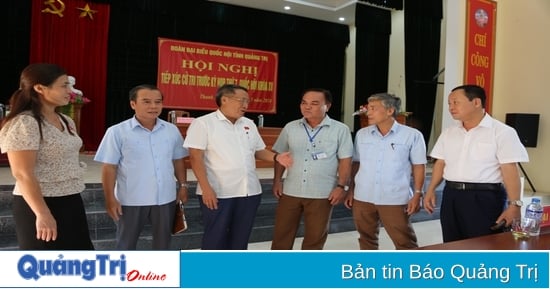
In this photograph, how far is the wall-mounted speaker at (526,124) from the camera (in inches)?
173

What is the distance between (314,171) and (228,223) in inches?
23.2

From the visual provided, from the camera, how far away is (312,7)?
7.94 metres

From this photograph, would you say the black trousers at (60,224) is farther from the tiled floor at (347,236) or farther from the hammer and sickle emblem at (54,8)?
the hammer and sickle emblem at (54,8)

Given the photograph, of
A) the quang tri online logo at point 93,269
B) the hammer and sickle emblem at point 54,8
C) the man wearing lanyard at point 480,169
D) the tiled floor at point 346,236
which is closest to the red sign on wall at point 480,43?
the tiled floor at point 346,236

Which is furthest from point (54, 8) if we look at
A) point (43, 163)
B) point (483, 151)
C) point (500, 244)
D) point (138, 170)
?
point (500, 244)

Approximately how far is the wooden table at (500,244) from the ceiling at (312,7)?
6693 millimetres

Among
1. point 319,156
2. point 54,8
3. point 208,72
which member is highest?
point 54,8

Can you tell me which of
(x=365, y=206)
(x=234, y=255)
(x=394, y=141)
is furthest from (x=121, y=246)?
(x=394, y=141)

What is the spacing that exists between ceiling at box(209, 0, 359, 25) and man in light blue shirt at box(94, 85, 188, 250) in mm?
6208

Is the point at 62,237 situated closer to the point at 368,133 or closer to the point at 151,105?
the point at 151,105

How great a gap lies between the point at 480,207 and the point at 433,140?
617 cm

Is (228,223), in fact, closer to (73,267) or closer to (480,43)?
(73,267)

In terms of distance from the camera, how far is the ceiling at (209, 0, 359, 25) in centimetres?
771

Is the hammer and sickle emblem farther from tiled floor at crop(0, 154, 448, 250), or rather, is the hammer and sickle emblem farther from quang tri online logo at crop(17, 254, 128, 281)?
quang tri online logo at crop(17, 254, 128, 281)
